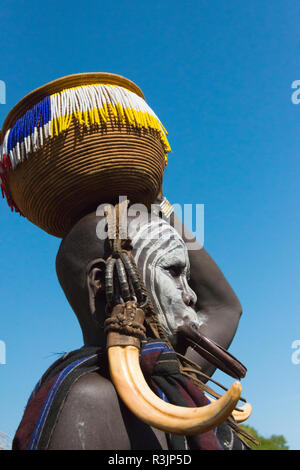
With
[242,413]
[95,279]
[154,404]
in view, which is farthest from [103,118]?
[242,413]

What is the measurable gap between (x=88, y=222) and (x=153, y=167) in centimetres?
47

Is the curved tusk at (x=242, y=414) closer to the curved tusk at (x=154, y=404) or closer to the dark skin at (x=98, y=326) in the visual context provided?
the dark skin at (x=98, y=326)

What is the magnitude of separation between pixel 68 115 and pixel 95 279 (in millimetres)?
846

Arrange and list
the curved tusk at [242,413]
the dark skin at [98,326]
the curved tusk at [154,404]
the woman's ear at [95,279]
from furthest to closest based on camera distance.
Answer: the curved tusk at [242,413] → the woman's ear at [95,279] → the dark skin at [98,326] → the curved tusk at [154,404]

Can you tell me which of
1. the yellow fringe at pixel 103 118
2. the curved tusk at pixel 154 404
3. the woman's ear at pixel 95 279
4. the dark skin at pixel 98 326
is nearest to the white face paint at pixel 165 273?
the dark skin at pixel 98 326

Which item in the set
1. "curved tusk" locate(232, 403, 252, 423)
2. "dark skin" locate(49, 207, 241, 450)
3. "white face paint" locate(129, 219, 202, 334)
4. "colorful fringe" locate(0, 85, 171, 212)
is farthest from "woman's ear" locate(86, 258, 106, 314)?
"curved tusk" locate(232, 403, 252, 423)

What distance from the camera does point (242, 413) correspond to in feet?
10.2

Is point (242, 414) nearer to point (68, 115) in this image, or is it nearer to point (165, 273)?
point (165, 273)

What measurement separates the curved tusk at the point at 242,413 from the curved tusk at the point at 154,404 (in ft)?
3.31

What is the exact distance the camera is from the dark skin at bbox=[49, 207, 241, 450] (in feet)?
6.71

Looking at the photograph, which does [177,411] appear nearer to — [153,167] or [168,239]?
[168,239]

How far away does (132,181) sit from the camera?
8.92ft

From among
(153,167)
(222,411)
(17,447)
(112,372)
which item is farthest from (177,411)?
(153,167)

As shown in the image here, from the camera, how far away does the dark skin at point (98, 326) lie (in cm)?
204
